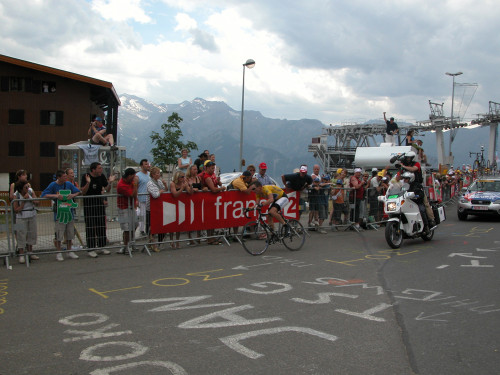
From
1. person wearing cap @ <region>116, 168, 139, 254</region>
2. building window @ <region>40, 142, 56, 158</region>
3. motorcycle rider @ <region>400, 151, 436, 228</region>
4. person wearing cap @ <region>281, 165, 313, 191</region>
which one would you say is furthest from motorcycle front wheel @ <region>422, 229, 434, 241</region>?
building window @ <region>40, 142, 56, 158</region>

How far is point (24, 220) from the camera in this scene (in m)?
8.73

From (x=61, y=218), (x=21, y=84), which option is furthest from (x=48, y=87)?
(x=61, y=218)

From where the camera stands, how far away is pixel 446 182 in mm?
28109

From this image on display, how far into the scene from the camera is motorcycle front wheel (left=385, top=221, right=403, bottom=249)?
10336 millimetres

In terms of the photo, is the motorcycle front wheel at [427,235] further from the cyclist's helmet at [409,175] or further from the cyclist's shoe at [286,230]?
the cyclist's shoe at [286,230]

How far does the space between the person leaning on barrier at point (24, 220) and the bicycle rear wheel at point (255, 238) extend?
411 centimetres

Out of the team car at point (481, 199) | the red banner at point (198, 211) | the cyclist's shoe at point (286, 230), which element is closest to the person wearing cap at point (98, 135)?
the red banner at point (198, 211)

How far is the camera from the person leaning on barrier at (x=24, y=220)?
865 cm

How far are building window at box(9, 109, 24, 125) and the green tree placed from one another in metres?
11.9

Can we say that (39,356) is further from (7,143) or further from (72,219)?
(7,143)

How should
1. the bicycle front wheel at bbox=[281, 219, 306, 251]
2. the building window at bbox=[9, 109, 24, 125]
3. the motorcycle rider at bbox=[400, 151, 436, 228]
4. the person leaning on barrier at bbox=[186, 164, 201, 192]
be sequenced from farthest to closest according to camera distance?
the building window at bbox=[9, 109, 24, 125] < the motorcycle rider at bbox=[400, 151, 436, 228] < the person leaning on barrier at bbox=[186, 164, 201, 192] < the bicycle front wheel at bbox=[281, 219, 306, 251]

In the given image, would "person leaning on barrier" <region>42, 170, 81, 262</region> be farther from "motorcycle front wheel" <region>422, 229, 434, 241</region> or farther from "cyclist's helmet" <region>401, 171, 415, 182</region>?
"motorcycle front wheel" <region>422, 229, 434, 241</region>

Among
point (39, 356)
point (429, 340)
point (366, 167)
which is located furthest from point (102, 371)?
point (366, 167)

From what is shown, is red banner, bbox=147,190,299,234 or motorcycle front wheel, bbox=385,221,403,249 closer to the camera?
red banner, bbox=147,190,299,234
